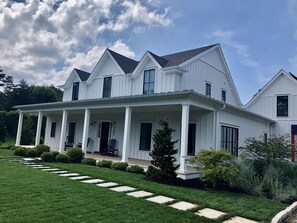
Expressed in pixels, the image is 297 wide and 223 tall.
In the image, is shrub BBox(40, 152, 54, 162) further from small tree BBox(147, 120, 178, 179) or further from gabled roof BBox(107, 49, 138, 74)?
gabled roof BBox(107, 49, 138, 74)

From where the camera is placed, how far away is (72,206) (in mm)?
4934

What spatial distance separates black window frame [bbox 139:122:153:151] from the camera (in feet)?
45.0

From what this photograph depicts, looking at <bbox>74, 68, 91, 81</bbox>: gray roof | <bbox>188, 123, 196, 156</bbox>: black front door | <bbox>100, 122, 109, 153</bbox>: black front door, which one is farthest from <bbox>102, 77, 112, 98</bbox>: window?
<bbox>188, 123, 196, 156</bbox>: black front door

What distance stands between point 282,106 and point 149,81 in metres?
10.5

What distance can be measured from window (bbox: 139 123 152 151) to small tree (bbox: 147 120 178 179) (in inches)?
184

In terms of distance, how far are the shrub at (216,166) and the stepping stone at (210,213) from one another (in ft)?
7.94

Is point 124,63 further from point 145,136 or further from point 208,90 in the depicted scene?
point 208,90

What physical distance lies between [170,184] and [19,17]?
11037 millimetres

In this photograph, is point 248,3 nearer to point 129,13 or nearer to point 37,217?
point 129,13

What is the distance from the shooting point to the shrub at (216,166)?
7.81 m

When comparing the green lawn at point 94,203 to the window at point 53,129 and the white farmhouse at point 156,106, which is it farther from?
the window at point 53,129

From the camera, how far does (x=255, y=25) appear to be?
1498 cm

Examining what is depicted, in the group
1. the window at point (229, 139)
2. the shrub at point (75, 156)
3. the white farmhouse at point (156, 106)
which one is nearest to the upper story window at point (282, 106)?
the white farmhouse at point (156, 106)

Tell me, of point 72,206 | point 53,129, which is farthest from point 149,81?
point 53,129
